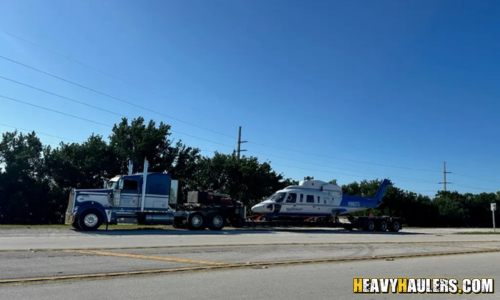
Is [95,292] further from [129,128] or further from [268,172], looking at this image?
[268,172]

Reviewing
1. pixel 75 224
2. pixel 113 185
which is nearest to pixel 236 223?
pixel 113 185

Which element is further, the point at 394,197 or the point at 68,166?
the point at 394,197

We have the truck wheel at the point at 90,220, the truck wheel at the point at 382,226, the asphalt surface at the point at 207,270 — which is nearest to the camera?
the asphalt surface at the point at 207,270

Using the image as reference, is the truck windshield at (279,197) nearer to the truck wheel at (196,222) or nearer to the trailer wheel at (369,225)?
the truck wheel at (196,222)

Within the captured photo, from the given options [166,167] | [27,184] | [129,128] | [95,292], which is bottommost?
[95,292]

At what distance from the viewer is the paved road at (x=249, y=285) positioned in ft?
21.9

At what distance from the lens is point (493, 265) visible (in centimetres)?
1143

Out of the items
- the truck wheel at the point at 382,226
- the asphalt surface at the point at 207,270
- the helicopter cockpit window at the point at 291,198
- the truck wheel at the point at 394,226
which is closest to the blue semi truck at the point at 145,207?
the helicopter cockpit window at the point at 291,198

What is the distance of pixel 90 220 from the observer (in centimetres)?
2089

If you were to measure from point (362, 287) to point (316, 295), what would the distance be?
1278 mm

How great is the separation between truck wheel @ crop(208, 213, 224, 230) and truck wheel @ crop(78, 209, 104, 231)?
6183 mm

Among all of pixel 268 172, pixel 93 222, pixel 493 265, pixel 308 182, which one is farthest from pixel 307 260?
pixel 268 172

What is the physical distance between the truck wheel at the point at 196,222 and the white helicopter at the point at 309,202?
5113 mm

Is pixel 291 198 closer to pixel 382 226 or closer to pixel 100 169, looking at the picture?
pixel 382 226
